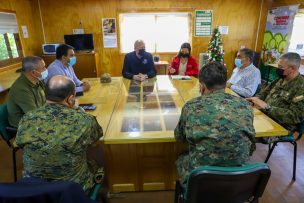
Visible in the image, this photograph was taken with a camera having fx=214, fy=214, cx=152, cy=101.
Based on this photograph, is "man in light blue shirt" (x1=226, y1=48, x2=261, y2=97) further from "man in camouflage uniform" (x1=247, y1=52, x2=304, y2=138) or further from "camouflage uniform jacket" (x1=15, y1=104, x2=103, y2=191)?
"camouflage uniform jacket" (x1=15, y1=104, x2=103, y2=191)

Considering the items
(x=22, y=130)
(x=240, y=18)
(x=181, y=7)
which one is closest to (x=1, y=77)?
(x=22, y=130)

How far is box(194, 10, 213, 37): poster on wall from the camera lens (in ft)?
16.9

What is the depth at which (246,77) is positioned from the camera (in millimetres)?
2533

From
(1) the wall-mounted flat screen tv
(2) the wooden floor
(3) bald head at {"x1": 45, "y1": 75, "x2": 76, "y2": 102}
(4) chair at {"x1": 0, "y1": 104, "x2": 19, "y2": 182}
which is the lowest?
(2) the wooden floor

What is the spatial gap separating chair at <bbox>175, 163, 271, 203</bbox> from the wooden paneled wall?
4.68 metres

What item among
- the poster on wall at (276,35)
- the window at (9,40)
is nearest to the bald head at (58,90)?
the window at (9,40)

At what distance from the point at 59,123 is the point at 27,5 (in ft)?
15.9

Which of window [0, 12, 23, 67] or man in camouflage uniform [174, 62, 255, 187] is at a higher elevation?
window [0, 12, 23, 67]

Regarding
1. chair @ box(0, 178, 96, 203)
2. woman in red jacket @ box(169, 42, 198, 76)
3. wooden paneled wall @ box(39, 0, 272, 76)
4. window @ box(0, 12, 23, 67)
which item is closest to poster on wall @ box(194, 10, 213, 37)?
Result: wooden paneled wall @ box(39, 0, 272, 76)

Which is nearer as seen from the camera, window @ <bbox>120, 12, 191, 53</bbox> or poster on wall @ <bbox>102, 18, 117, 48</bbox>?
poster on wall @ <bbox>102, 18, 117, 48</bbox>

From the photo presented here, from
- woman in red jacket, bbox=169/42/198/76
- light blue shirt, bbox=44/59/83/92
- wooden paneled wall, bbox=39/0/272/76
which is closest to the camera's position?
light blue shirt, bbox=44/59/83/92

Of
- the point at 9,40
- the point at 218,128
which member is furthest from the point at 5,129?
the point at 9,40

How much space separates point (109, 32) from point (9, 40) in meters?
2.11

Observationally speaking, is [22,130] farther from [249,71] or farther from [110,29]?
[110,29]
